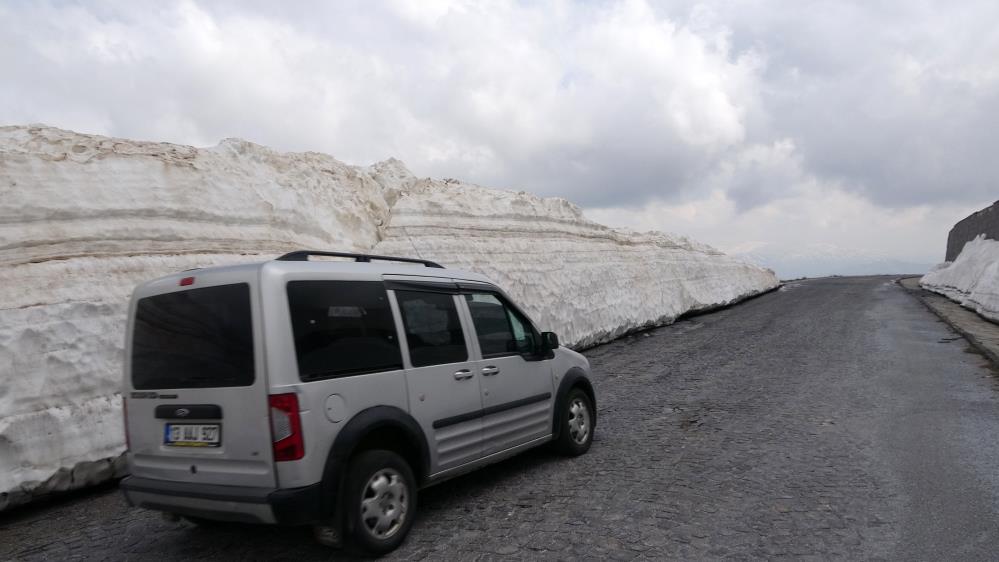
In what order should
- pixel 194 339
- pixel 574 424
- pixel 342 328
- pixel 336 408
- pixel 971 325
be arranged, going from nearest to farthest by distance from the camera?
pixel 336 408
pixel 194 339
pixel 342 328
pixel 574 424
pixel 971 325

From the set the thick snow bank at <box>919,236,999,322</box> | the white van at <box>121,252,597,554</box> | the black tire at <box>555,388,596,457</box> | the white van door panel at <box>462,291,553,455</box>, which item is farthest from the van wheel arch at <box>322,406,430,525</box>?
the thick snow bank at <box>919,236,999,322</box>

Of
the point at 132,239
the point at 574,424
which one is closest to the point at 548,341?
the point at 574,424

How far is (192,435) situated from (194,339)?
0.59 meters

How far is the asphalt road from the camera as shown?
4074mm

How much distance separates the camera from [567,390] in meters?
6.10

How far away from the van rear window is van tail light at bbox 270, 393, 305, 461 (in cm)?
23

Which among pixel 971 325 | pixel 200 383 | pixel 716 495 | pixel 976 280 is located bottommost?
pixel 716 495

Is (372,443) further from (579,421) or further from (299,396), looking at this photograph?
(579,421)

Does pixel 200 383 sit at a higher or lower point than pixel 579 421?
higher

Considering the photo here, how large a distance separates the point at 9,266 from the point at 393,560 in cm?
469

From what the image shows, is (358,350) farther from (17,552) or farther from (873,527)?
(873,527)

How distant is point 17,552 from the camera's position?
14.6 ft

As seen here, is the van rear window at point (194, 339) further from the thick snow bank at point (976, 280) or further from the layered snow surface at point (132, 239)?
the thick snow bank at point (976, 280)

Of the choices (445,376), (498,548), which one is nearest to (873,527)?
(498,548)
